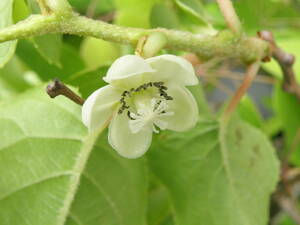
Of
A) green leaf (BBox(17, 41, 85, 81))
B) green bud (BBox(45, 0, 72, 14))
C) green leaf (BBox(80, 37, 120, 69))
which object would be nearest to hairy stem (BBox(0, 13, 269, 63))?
green bud (BBox(45, 0, 72, 14))

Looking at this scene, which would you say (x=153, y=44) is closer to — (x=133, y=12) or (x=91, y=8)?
(x=133, y=12)

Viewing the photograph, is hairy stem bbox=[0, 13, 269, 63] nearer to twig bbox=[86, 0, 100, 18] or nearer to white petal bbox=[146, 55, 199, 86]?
white petal bbox=[146, 55, 199, 86]

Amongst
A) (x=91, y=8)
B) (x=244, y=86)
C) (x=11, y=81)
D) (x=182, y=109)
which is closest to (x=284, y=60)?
(x=244, y=86)

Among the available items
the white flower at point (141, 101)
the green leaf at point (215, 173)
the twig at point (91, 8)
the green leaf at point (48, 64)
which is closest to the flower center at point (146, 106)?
the white flower at point (141, 101)

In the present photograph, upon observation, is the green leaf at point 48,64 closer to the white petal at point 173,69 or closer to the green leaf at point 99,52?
the green leaf at point 99,52

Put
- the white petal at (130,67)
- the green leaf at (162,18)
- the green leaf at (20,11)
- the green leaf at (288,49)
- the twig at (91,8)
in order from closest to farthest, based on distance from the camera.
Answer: the white petal at (130,67) < the green leaf at (20,11) < the green leaf at (162,18) < the green leaf at (288,49) < the twig at (91,8)
